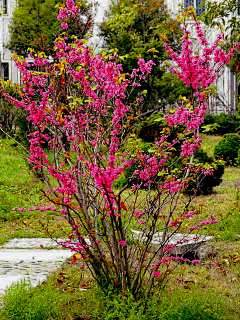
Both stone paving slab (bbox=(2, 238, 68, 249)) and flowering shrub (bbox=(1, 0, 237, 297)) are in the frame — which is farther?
stone paving slab (bbox=(2, 238, 68, 249))

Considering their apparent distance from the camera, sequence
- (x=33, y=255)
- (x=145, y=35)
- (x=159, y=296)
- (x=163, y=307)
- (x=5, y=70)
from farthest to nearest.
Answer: (x=5, y=70)
(x=145, y=35)
(x=33, y=255)
(x=159, y=296)
(x=163, y=307)

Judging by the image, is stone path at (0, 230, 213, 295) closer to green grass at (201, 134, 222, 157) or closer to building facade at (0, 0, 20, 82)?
green grass at (201, 134, 222, 157)

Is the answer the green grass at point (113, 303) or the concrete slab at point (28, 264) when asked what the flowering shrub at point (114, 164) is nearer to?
the green grass at point (113, 303)

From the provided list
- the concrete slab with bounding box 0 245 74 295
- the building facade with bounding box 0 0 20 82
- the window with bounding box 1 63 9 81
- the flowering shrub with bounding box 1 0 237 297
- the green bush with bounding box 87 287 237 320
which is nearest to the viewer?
the green bush with bounding box 87 287 237 320

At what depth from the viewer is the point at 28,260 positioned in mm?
4523

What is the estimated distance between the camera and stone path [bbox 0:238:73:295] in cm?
386

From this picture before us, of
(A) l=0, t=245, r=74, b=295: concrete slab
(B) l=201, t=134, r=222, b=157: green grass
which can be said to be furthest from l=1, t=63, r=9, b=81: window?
(A) l=0, t=245, r=74, b=295: concrete slab

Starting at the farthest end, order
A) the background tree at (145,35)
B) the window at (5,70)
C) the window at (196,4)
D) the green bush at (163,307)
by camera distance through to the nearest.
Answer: the window at (5,70)
the window at (196,4)
the background tree at (145,35)
the green bush at (163,307)

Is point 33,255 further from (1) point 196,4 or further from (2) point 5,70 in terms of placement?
(2) point 5,70

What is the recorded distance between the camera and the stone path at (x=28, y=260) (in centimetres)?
386

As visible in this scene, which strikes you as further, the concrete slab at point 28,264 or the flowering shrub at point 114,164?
the concrete slab at point 28,264

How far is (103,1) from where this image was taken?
23.8 metres

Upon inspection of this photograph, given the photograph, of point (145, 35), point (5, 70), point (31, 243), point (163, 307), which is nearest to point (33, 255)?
point (31, 243)

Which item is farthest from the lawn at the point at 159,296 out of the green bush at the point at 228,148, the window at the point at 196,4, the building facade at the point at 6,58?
the building facade at the point at 6,58
